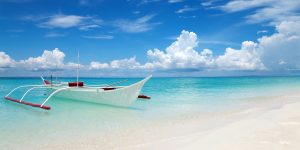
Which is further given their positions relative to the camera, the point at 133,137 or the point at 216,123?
the point at 216,123

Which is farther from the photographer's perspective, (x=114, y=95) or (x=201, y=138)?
(x=114, y=95)

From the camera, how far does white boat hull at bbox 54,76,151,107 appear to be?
11773mm

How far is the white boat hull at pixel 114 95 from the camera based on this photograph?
1177cm

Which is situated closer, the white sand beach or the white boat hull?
the white sand beach

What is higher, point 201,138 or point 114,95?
point 114,95

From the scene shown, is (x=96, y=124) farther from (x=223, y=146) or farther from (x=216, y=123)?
(x=223, y=146)

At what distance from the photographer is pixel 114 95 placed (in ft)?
40.3

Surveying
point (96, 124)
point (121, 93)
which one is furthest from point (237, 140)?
point (121, 93)

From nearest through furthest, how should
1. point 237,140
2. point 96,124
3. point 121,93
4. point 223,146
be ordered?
point 223,146 → point 237,140 → point 96,124 → point 121,93

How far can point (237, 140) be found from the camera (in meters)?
5.03

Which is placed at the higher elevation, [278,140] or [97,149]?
[278,140]

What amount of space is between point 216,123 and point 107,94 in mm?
6287

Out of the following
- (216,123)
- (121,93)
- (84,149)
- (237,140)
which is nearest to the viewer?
(237,140)

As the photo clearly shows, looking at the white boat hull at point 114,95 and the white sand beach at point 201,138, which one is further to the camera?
the white boat hull at point 114,95
